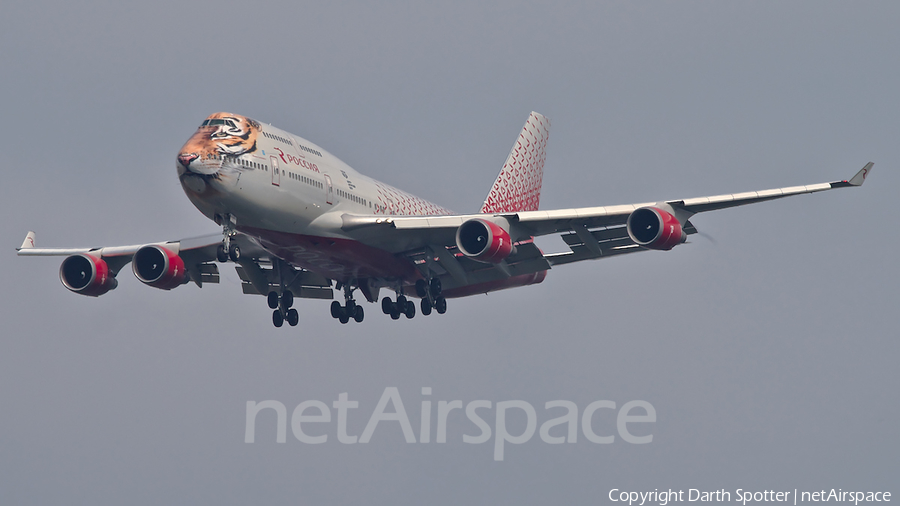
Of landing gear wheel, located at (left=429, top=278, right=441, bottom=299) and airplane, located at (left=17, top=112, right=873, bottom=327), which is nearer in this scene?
airplane, located at (left=17, top=112, right=873, bottom=327)

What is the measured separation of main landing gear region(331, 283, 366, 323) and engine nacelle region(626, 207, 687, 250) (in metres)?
16.2

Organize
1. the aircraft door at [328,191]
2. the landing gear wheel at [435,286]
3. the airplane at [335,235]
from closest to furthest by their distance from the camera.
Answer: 1. the airplane at [335,235]
2. the aircraft door at [328,191]
3. the landing gear wheel at [435,286]

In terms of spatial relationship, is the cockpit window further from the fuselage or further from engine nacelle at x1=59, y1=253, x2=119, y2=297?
engine nacelle at x1=59, y1=253, x2=119, y2=297

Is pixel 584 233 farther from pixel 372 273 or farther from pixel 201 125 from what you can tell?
pixel 201 125

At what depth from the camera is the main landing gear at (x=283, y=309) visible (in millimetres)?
53375

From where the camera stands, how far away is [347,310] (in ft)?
181

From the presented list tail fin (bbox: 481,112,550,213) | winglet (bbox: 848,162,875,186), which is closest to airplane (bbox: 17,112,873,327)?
winglet (bbox: 848,162,875,186)

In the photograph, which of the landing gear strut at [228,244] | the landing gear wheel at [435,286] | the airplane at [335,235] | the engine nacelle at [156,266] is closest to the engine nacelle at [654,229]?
the airplane at [335,235]

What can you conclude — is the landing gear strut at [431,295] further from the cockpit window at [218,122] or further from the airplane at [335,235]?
the cockpit window at [218,122]

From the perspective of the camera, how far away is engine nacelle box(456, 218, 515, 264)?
1789 inches

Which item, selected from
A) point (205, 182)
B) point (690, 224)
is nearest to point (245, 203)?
point (205, 182)

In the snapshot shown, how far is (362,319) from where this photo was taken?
55.6 meters

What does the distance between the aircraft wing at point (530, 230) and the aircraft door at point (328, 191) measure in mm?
1076

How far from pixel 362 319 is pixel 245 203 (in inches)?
570
